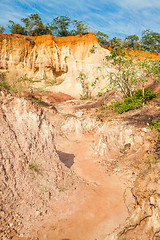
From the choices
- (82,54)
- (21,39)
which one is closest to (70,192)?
(82,54)

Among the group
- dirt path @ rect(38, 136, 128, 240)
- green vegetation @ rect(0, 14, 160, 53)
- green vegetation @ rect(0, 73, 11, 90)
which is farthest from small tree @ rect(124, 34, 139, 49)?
dirt path @ rect(38, 136, 128, 240)

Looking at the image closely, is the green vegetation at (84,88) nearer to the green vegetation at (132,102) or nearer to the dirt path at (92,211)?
the green vegetation at (132,102)

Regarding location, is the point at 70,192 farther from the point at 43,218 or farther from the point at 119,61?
the point at 119,61

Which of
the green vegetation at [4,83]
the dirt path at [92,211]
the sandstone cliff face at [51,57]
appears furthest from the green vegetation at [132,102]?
the sandstone cliff face at [51,57]

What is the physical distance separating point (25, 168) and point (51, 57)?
27287mm

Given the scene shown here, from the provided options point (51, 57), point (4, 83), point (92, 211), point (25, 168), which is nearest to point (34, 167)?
point (25, 168)

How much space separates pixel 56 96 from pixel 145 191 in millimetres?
22402

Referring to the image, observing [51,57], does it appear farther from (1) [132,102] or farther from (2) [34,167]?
(2) [34,167]

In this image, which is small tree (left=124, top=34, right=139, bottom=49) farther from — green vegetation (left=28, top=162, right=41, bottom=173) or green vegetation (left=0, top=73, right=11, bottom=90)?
green vegetation (left=28, top=162, right=41, bottom=173)

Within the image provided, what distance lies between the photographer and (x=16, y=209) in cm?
396

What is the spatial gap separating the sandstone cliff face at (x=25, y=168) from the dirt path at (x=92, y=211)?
39cm

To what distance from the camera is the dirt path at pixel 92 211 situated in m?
3.85

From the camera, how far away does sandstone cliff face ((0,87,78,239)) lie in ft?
12.9

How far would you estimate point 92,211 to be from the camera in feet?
15.0
